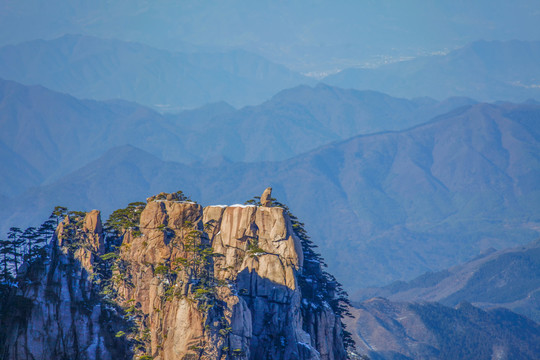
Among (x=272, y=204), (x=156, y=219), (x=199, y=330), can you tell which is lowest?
(x=199, y=330)

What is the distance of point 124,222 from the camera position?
317 feet

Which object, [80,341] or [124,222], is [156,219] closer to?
[124,222]

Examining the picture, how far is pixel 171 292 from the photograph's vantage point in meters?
84.2

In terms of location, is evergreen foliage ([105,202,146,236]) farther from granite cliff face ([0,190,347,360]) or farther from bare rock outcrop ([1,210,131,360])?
bare rock outcrop ([1,210,131,360])

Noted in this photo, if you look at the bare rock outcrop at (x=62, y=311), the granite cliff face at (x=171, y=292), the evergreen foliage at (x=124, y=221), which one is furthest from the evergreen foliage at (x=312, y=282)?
the bare rock outcrop at (x=62, y=311)

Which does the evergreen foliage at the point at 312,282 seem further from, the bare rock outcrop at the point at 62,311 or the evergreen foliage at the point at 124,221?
the bare rock outcrop at the point at 62,311

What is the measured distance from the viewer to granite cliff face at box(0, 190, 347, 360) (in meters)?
82.2

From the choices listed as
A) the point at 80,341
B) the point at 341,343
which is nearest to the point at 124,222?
the point at 80,341

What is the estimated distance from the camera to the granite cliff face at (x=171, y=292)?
82.2 metres

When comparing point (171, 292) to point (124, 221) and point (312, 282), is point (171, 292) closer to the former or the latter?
point (124, 221)

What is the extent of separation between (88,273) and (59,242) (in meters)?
3.99

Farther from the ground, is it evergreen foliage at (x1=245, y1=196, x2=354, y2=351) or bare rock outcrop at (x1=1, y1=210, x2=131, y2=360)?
evergreen foliage at (x1=245, y1=196, x2=354, y2=351)

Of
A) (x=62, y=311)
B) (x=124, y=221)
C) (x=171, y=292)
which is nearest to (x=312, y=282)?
(x=124, y=221)

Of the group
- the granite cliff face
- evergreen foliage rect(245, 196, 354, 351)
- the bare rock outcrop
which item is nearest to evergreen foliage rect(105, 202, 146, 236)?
the granite cliff face
